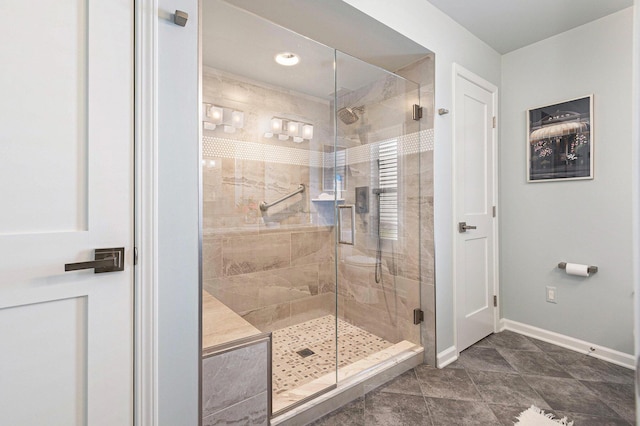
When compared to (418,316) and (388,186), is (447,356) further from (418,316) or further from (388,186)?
(388,186)

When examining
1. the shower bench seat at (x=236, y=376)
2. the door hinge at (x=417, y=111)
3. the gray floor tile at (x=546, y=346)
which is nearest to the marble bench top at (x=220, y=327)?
the shower bench seat at (x=236, y=376)

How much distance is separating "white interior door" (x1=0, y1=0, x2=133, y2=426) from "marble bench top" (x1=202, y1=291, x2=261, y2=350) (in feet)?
1.15

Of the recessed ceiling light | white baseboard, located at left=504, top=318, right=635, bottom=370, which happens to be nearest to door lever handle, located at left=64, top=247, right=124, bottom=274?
the recessed ceiling light

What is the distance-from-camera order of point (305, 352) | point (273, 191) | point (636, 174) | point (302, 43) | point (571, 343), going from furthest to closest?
point (273, 191) < point (571, 343) < point (305, 352) < point (302, 43) < point (636, 174)

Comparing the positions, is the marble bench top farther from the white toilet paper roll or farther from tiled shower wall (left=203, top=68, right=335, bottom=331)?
the white toilet paper roll

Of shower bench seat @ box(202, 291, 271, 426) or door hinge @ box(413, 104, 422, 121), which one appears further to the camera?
door hinge @ box(413, 104, 422, 121)

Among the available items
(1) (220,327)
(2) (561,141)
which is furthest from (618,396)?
(1) (220,327)

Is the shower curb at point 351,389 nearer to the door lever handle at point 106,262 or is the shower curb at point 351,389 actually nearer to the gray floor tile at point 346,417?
the gray floor tile at point 346,417

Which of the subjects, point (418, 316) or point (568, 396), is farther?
point (418, 316)

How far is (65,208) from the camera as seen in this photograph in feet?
3.09

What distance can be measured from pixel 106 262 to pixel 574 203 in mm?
3140

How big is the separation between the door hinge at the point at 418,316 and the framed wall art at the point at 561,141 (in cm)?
158

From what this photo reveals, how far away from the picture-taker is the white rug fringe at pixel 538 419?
5.08 feet

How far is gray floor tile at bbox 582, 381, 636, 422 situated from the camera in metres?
1.61
